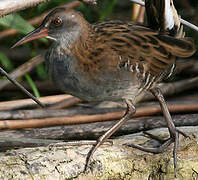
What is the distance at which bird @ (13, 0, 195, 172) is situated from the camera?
8.11ft

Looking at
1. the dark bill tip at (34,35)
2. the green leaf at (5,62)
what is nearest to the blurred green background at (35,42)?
the green leaf at (5,62)

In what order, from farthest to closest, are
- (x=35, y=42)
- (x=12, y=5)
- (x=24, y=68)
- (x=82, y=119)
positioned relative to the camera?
1. (x=35, y=42)
2. (x=24, y=68)
3. (x=82, y=119)
4. (x=12, y=5)

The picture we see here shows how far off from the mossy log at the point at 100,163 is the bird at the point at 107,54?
1.8 inches

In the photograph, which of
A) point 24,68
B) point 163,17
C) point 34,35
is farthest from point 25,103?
point 163,17

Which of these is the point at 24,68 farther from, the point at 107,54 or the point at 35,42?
the point at 107,54

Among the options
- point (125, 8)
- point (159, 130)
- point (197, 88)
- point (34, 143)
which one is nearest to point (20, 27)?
→ point (34, 143)

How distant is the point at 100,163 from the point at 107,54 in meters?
0.54

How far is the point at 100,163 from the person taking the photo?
254 centimetres

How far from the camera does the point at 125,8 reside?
4.95 metres

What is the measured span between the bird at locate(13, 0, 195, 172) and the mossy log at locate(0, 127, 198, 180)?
45 mm

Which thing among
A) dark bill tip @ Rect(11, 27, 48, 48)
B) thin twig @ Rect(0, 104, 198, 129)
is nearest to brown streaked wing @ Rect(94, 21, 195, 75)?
dark bill tip @ Rect(11, 27, 48, 48)

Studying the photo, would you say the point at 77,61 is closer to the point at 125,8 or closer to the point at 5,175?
the point at 5,175

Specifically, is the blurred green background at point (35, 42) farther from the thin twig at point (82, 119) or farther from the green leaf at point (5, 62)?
the thin twig at point (82, 119)

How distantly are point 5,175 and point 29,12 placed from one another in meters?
A: 1.72
